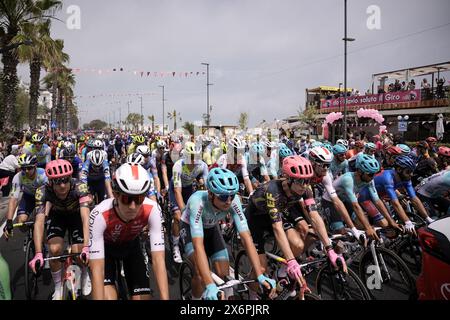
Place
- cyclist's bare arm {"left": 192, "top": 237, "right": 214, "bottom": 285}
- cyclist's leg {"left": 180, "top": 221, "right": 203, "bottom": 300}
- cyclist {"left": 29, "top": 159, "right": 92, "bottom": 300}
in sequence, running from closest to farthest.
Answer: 1. cyclist's bare arm {"left": 192, "top": 237, "right": 214, "bottom": 285}
2. cyclist's leg {"left": 180, "top": 221, "right": 203, "bottom": 300}
3. cyclist {"left": 29, "top": 159, "right": 92, "bottom": 300}

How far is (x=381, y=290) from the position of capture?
4.62 meters

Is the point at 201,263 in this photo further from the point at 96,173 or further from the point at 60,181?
the point at 96,173

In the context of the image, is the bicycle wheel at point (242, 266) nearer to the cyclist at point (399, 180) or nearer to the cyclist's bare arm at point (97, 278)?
the cyclist's bare arm at point (97, 278)

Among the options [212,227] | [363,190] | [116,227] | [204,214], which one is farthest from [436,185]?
[116,227]

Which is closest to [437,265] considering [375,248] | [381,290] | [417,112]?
[375,248]

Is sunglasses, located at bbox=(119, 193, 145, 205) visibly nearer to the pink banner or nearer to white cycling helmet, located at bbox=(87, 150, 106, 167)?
white cycling helmet, located at bbox=(87, 150, 106, 167)

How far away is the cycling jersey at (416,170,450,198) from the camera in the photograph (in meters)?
5.00

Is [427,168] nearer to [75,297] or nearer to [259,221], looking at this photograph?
[259,221]

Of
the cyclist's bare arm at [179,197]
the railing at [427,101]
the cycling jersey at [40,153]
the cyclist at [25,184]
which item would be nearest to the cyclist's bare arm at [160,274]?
the cyclist's bare arm at [179,197]

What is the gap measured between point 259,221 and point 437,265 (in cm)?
252

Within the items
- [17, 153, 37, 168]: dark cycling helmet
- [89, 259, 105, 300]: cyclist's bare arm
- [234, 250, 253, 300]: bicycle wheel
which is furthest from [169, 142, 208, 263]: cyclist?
[89, 259, 105, 300]: cyclist's bare arm

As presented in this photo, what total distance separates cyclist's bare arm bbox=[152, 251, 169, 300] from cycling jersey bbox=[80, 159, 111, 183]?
441cm

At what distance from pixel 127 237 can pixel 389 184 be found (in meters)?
4.20

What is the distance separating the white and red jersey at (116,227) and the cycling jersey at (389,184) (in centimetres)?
381
